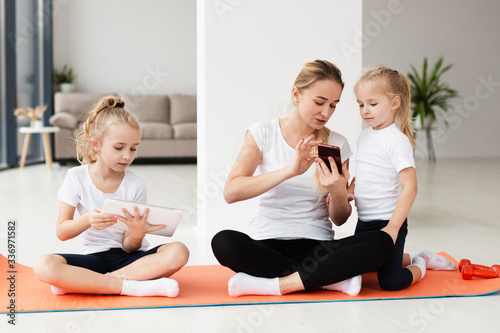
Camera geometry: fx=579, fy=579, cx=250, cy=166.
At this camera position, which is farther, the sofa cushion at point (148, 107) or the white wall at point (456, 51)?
the white wall at point (456, 51)

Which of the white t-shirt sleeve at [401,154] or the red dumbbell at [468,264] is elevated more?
the white t-shirt sleeve at [401,154]

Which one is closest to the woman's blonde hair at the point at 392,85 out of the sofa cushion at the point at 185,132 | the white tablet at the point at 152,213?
the white tablet at the point at 152,213

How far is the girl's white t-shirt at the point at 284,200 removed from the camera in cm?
200

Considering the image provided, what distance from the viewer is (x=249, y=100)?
3.03 metres

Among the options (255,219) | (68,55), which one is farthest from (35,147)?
(255,219)

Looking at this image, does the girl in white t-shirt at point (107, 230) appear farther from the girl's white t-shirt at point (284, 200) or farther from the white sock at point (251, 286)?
the girl's white t-shirt at point (284, 200)

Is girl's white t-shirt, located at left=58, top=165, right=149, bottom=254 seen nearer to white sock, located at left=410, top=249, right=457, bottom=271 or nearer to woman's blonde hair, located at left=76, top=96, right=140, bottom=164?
woman's blonde hair, located at left=76, top=96, right=140, bottom=164

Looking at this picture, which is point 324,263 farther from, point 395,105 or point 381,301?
point 395,105

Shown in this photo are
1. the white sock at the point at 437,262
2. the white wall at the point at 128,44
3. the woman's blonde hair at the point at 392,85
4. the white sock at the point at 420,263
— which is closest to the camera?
the woman's blonde hair at the point at 392,85

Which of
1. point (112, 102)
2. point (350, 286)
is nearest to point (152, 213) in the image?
point (112, 102)

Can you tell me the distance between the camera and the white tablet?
5.73 feet

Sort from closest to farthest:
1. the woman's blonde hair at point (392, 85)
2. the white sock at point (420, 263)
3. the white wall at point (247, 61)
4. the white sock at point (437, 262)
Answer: the woman's blonde hair at point (392, 85) < the white sock at point (420, 263) < the white sock at point (437, 262) < the white wall at point (247, 61)

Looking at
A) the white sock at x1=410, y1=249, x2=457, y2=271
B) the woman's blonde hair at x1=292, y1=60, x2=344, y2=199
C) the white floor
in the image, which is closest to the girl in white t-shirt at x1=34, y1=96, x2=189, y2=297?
the white floor

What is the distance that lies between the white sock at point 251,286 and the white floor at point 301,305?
0.08m
